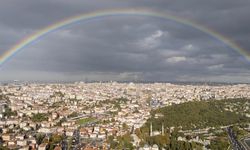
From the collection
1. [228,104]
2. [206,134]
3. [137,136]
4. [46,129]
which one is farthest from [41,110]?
[228,104]

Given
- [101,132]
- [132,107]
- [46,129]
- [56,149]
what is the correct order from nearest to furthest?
[56,149], [101,132], [46,129], [132,107]

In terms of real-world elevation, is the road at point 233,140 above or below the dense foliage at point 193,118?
below

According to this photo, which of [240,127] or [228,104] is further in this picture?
[228,104]

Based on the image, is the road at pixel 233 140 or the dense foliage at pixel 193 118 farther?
the dense foliage at pixel 193 118

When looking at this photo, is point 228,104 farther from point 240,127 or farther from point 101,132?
point 101,132

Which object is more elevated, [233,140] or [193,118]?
[193,118]

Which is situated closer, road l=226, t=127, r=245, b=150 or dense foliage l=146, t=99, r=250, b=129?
road l=226, t=127, r=245, b=150

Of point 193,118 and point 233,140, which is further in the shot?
point 193,118

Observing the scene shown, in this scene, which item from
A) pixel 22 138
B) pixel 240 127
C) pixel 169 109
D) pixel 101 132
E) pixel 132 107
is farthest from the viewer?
pixel 132 107

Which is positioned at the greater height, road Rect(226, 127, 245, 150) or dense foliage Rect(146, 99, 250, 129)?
dense foliage Rect(146, 99, 250, 129)

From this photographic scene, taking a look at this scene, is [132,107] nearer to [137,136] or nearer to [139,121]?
[139,121]

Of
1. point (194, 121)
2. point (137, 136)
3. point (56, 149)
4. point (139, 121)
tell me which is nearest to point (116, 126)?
point (139, 121)
